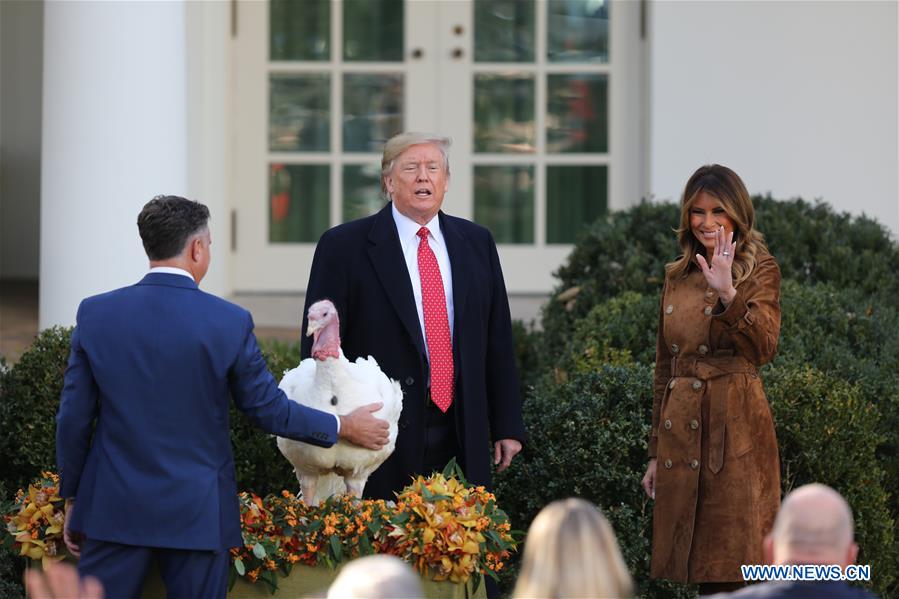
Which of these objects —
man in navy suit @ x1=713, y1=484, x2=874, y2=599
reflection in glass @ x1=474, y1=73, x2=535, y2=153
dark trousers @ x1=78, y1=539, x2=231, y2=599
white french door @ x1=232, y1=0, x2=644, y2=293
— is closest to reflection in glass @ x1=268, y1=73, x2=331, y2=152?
white french door @ x1=232, y1=0, x2=644, y2=293

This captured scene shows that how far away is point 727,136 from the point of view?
8820mm

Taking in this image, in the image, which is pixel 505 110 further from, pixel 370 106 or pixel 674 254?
pixel 674 254

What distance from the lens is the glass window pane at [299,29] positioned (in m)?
9.52

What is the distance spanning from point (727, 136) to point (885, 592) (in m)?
3.59

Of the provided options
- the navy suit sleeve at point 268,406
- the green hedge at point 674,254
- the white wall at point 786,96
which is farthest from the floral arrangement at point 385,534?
the white wall at point 786,96

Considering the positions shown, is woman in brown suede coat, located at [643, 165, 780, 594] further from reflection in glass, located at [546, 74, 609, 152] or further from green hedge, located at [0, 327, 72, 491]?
reflection in glass, located at [546, 74, 609, 152]

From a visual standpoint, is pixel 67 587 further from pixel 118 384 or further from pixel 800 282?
pixel 800 282

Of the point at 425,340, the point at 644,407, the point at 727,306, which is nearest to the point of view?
the point at 727,306

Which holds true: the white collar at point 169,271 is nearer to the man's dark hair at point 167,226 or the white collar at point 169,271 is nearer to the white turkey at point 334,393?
the man's dark hair at point 167,226

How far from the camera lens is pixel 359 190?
958 cm

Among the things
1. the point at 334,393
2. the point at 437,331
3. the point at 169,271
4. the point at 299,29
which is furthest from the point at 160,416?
the point at 299,29

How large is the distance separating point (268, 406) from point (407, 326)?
84 cm

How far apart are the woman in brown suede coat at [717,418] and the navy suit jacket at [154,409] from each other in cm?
146

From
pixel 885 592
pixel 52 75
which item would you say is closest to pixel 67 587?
pixel 885 592
